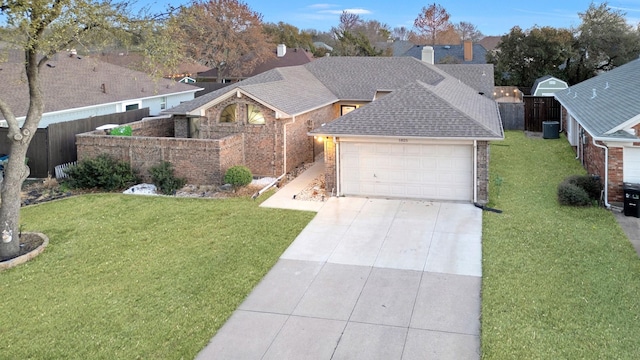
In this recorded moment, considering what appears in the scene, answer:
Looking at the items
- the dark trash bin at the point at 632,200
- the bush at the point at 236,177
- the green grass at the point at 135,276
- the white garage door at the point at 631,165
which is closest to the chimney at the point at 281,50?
the bush at the point at 236,177

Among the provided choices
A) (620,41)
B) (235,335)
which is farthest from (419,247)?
(620,41)

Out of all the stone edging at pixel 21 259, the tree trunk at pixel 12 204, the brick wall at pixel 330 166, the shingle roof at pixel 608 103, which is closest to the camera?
the stone edging at pixel 21 259

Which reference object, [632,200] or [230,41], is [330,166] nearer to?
[632,200]

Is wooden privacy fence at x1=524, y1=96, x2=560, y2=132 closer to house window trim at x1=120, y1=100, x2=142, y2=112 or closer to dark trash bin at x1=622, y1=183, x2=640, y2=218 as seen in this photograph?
dark trash bin at x1=622, y1=183, x2=640, y2=218

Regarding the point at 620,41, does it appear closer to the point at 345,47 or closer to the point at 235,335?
the point at 345,47

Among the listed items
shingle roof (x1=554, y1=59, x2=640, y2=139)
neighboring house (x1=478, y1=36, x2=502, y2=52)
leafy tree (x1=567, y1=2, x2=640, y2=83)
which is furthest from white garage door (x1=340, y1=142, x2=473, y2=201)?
neighboring house (x1=478, y1=36, x2=502, y2=52)

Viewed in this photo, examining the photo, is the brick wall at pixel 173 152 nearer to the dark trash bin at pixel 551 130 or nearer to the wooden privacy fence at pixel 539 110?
the dark trash bin at pixel 551 130

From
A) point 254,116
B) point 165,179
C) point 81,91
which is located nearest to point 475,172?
point 254,116
